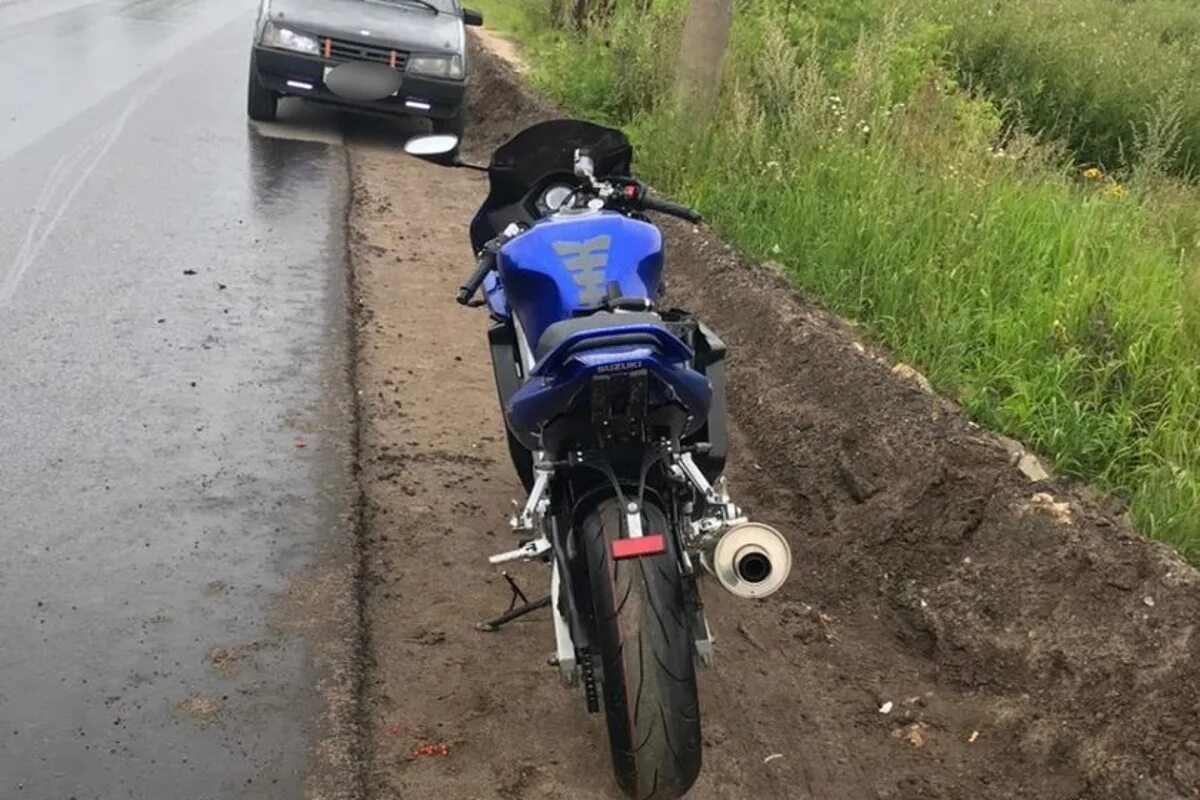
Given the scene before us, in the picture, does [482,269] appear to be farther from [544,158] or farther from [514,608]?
[514,608]

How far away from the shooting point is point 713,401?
3.87 metres

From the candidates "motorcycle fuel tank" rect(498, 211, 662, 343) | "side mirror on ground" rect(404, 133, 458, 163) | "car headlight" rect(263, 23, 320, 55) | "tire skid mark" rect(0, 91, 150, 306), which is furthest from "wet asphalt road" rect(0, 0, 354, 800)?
"side mirror on ground" rect(404, 133, 458, 163)

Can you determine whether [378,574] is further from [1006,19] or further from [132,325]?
[1006,19]

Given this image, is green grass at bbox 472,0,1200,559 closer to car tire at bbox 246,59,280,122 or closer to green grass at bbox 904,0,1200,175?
green grass at bbox 904,0,1200,175

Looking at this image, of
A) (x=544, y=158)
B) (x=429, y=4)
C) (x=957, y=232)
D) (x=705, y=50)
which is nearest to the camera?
(x=544, y=158)

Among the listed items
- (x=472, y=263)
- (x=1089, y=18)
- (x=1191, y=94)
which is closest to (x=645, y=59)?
(x=472, y=263)

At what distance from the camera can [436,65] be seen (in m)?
11.8

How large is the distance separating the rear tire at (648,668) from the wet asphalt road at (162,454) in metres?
0.95

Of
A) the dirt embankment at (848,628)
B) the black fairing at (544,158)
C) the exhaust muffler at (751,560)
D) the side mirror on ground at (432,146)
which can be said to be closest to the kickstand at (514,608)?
the dirt embankment at (848,628)

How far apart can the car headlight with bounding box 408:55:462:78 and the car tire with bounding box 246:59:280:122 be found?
1396 millimetres

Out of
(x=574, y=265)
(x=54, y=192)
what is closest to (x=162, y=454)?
(x=574, y=265)

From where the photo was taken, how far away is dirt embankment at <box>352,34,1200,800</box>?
12.1 ft

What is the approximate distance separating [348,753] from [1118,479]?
294cm

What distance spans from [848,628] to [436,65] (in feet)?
27.9
